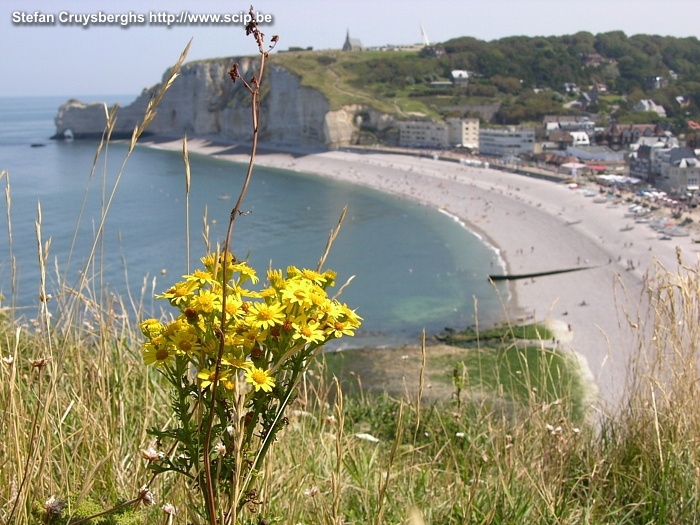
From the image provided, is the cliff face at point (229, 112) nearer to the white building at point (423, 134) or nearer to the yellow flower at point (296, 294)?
the white building at point (423, 134)

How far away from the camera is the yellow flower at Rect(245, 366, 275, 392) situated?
123 cm

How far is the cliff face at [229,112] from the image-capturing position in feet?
206

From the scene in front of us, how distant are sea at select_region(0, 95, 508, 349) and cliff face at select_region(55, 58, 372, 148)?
892 centimetres

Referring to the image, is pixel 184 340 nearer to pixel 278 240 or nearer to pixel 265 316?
pixel 265 316

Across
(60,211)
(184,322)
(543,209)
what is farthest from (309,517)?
(60,211)

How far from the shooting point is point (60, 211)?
38438 millimetres

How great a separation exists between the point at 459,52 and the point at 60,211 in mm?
62938

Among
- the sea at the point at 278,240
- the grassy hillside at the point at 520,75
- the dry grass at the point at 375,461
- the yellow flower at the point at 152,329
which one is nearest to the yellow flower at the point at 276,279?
the yellow flower at the point at 152,329

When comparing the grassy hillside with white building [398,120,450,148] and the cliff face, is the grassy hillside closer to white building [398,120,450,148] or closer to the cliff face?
the cliff face

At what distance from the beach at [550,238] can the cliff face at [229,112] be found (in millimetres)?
6000

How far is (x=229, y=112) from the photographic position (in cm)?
7212

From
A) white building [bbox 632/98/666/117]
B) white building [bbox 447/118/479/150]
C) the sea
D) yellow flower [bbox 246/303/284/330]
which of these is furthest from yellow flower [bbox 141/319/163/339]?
white building [bbox 632/98/666/117]

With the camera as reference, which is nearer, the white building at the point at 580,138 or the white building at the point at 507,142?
the white building at the point at 507,142

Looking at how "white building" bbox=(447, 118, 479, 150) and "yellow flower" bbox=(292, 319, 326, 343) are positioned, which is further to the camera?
"white building" bbox=(447, 118, 479, 150)
